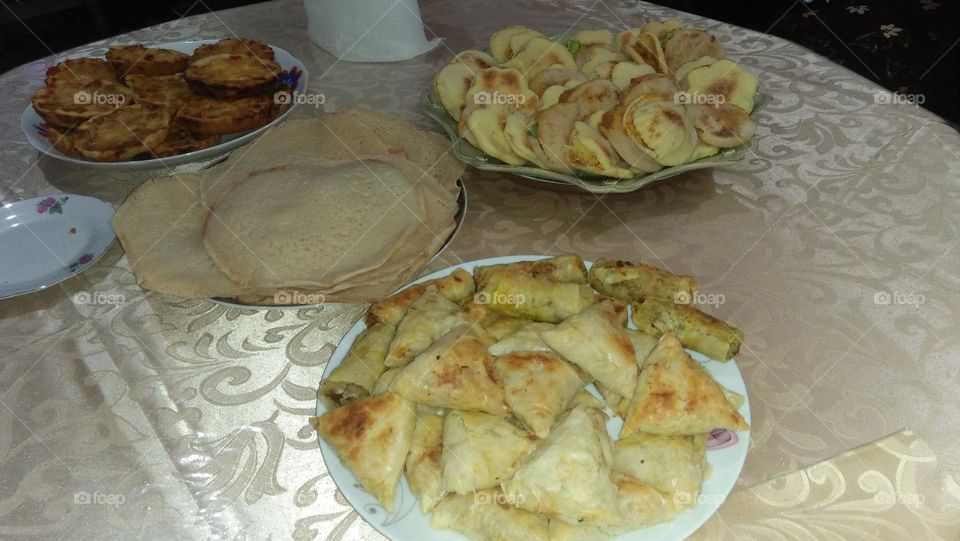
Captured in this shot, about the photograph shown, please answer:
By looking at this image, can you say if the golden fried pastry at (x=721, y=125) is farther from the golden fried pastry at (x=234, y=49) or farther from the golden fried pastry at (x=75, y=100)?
the golden fried pastry at (x=75, y=100)

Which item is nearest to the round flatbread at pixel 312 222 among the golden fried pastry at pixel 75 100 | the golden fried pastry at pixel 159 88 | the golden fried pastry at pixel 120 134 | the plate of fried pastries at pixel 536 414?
the plate of fried pastries at pixel 536 414

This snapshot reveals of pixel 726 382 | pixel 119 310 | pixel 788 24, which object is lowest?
pixel 788 24

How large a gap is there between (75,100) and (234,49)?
59cm

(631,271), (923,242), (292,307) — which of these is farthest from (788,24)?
(292,307)

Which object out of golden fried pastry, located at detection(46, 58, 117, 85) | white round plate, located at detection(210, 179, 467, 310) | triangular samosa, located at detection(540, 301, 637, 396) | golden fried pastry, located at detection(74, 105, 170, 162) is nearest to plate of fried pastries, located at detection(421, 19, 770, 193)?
white round plate, located at detection(210, 179, 467, 310)

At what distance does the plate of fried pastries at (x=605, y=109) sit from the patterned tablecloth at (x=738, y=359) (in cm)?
17

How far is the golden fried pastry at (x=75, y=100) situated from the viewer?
7.79ft

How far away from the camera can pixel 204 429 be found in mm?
1503

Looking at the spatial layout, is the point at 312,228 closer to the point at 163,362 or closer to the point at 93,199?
the point at 163,362

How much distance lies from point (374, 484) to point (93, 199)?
60.2 inches

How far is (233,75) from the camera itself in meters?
2.49

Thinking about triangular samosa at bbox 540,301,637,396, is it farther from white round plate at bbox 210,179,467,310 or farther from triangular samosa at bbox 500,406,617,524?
white round plate at bbox 210,179,467,310

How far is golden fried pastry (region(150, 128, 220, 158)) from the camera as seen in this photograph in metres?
2.29

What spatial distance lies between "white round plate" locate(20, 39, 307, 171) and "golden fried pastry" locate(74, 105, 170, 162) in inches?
1.7
